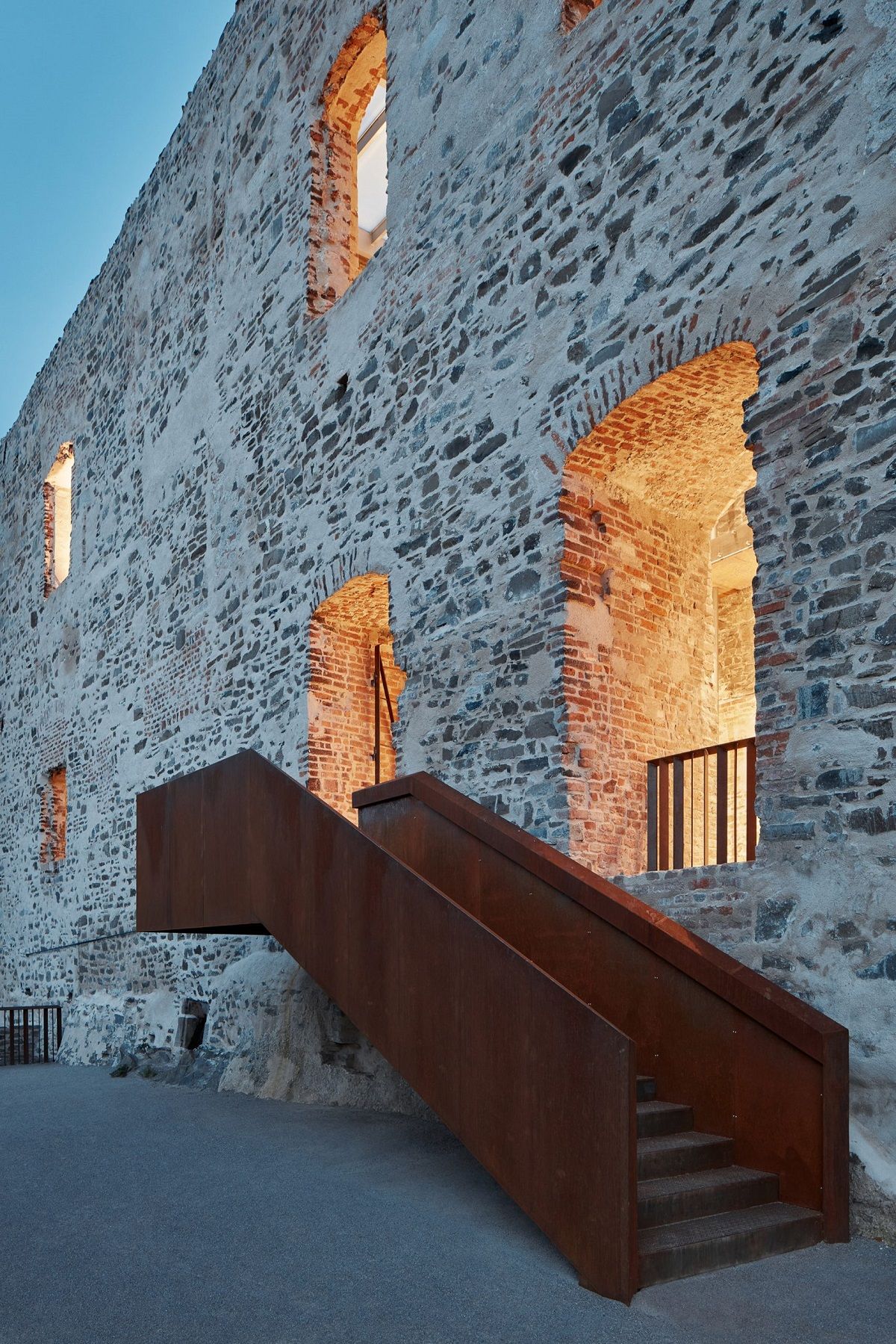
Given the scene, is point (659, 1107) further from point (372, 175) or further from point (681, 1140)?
point (372, 175)

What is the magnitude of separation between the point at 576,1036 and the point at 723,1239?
0.83 meters

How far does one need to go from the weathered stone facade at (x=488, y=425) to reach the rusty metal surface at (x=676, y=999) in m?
0.32

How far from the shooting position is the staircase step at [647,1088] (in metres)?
4.43

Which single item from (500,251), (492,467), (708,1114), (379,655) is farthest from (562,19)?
(708,1114)

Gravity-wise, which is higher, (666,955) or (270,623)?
(270,623)

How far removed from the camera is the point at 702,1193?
3.75m

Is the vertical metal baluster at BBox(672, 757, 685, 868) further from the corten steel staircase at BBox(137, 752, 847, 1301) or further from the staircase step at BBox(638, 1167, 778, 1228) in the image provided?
the staircase step at BBox(638, 1167, 778, 1228)

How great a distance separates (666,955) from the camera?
14.3ft

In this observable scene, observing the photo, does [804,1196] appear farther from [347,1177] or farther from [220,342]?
[220,342]

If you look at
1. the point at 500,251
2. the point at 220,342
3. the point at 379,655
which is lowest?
the point at 379,655

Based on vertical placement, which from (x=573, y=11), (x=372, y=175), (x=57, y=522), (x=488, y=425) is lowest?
(x=488, y=425)

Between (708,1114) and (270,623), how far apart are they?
6.18 m

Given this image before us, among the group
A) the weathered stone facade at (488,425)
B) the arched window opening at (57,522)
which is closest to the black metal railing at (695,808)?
the weathered stone facade at (488,425)

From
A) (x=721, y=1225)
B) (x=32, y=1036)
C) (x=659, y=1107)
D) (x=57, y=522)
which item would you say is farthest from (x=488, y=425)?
(x=57, y=522)
